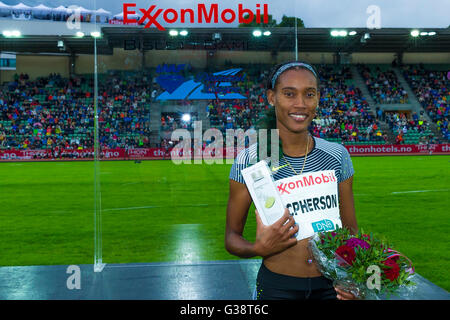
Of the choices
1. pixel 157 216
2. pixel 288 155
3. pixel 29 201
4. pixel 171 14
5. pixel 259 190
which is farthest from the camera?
pixel 29 201

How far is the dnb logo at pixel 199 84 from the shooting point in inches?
191

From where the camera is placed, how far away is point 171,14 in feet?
15.9

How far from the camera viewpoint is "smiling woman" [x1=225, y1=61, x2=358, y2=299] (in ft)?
7.40

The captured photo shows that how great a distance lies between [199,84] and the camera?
4867mm

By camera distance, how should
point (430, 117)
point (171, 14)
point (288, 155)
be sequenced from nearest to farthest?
point (288, 155), point (171, 14), point (430, 117)

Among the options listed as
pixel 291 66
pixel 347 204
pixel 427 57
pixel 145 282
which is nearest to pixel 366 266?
pixel 347 204

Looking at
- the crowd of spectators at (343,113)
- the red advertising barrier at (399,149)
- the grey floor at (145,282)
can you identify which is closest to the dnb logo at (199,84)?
the grey floor at (145,282)

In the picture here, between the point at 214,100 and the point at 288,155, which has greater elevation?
the point at 214,100

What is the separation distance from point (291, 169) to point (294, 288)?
1.93 feet

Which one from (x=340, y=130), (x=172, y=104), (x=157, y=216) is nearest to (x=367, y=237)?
(x=172, y=104)

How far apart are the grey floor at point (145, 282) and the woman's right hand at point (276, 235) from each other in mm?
2298

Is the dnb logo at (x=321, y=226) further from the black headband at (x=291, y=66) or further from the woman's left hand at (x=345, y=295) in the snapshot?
the black headband at (x=291, y=66)

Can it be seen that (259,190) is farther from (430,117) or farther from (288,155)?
(430,117)
